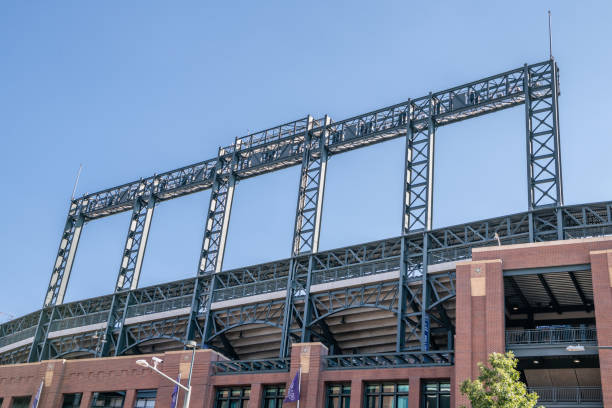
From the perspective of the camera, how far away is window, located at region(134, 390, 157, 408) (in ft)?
151

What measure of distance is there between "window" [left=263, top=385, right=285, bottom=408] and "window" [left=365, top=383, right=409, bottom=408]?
5.49 meters

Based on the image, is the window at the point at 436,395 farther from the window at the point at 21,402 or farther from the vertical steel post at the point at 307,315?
the window at the point at 21,402

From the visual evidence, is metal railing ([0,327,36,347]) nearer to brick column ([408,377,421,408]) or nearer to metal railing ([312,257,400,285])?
metal railing ([312,257,400,285])

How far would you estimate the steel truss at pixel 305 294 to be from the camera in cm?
4569

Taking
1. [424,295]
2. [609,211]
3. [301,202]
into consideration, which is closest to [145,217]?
[301,202]

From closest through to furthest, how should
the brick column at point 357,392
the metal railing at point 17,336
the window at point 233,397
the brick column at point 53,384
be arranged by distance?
1. the brick column at point 357,392
2. the window at point 233,397
3. the brick column at point 53,384
4. the metal railing at point 17,336

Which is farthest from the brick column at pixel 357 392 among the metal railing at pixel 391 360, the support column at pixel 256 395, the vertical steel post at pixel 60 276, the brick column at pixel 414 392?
the vertical steel post at pixel 60 276

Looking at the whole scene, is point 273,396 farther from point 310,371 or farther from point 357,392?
point 357,392

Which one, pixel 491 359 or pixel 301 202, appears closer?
pixel 491 359

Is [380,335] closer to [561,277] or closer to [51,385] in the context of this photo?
[561,277]

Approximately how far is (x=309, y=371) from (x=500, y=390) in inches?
568

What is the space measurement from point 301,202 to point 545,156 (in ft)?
63.5

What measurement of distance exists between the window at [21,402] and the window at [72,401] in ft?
12.9

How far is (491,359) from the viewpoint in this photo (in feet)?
96.7
